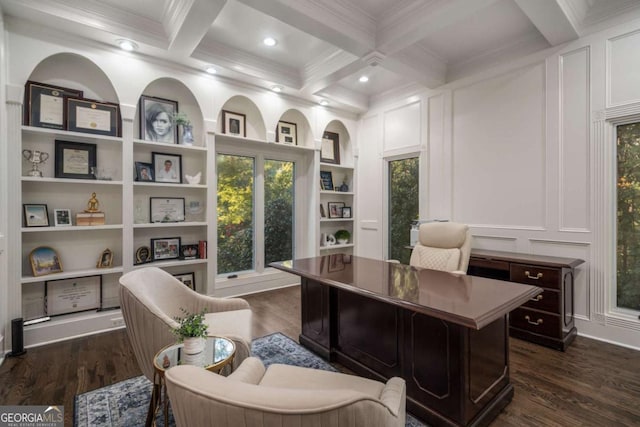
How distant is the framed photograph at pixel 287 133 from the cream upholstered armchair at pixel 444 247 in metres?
2.63

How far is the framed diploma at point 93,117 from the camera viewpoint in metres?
3.07

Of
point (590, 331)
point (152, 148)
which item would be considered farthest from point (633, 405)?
point (152, 148)

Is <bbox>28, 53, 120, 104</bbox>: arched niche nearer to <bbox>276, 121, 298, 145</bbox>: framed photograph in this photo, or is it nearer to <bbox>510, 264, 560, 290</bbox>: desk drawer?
<bbox>276, 121, 298, 145</bbox>: framed photograph

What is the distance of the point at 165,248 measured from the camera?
12.3 ft

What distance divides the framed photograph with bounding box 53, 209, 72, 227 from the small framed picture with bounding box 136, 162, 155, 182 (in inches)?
29.1

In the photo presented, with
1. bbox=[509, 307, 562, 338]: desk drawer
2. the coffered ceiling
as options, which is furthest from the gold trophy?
bbox=[509, 307, 562, 338]: desk drawer

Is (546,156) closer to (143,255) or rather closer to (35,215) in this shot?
(143,255)

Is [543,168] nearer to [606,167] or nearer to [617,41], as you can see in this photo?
[606,167]

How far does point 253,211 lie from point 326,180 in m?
1.47

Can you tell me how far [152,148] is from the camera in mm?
3639

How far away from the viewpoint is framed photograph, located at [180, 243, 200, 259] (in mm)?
3830

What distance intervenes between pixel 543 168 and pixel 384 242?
2427mm

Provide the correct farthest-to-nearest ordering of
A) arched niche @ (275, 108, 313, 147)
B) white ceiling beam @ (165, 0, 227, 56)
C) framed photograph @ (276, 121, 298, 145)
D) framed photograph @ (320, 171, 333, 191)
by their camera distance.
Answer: framed photograph @ (320, 171, 333, 191) < arched niche @ (275, 108, 313, 147) < framed photograph @ (276, 121, 298, 145) < white ceiling beam @ (165, 0, 227, 56)

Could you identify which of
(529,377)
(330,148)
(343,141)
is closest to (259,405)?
(529,377)
